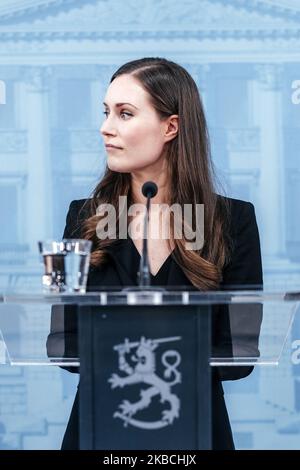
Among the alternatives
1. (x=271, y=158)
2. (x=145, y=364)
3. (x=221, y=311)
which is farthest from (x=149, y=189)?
(x=271, y=158)

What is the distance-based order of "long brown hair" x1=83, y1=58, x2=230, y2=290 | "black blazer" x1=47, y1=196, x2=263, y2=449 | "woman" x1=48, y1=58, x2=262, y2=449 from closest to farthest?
"black blazer" x1=47, y1=196, x2=263, y2=449, "woman" x1=48, y1=58, x2=262, y2=449, "long brown hair" x1=83, y1=58, x2=230, y2=290

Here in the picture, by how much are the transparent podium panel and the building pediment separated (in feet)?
4.26

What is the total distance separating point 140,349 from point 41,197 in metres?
1.55

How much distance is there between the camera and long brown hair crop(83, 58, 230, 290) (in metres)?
2.14

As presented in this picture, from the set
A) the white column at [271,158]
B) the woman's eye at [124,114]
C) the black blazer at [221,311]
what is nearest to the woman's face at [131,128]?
the woman's eye at [124,114]

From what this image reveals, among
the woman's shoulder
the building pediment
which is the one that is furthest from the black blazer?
the building pediment

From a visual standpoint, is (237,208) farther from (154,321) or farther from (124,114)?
(154,321)

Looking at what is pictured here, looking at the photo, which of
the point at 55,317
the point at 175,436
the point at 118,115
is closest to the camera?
the point at 175,436

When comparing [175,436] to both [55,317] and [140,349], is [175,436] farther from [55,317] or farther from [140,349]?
[55,317]

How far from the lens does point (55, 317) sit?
188 cm

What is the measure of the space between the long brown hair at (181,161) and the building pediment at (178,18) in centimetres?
80

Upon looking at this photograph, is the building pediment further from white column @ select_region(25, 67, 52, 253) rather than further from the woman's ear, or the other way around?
the woman's ear

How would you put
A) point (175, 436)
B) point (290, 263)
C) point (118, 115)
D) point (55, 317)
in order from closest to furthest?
1. point (175, 436)
2. point (55, 317)
3. point (118, 115)
4. point (290, 263)
